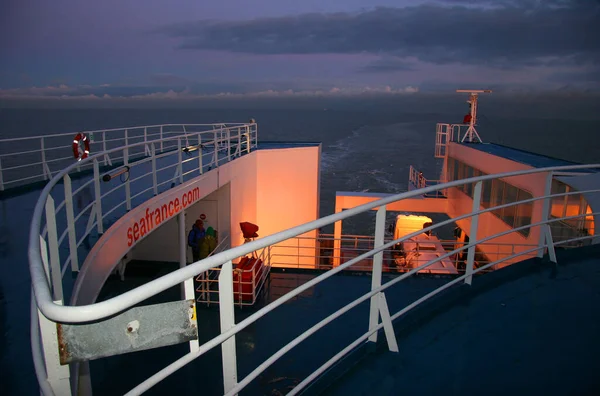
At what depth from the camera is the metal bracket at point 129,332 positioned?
1194 millimetres

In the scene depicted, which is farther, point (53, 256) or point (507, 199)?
point (507, 199)

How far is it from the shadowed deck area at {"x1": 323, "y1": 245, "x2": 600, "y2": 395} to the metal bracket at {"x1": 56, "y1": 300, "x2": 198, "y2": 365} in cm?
160

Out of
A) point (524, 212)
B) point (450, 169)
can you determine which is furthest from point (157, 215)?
point (450, 169)

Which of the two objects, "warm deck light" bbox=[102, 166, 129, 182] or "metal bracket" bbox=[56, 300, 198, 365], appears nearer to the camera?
"metal bracket" bbox=[56, 300, 198, 365]

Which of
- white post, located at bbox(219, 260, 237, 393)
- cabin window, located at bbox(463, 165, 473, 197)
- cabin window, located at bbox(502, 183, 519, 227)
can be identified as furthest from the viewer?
cabin window, located at bbox(463, 165, 473, 197)

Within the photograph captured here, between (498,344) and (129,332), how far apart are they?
8.67ft

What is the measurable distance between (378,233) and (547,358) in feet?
4.68

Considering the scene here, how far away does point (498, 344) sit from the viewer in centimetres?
300

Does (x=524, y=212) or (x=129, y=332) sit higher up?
(x=129, y=332)

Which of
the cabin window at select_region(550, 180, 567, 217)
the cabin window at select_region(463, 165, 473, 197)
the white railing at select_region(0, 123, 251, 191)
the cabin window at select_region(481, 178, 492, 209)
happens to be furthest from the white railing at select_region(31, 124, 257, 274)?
the cabin window at select_region(463, 165, 473, 197)

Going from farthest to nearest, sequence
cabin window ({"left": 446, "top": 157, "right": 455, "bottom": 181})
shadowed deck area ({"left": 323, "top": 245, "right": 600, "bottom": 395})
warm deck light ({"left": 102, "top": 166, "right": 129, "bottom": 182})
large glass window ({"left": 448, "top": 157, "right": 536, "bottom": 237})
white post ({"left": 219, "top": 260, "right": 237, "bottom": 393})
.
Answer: cabin window ({"left": 446, "top": 157, "right": 455, "bottom": 181})
large glass window ({"left": 448, "top": 157, "right": 536, "bottom": 237})
warm deck light ({"left": 102, "top": 166, "right": 129, "bottom": 182})
shadowed deck area ({"left": 323, "top": 245, "right": 600, "bottom": 395})
white post ({"left": 219, "top": 260, "right": 237, "bottom": 393})

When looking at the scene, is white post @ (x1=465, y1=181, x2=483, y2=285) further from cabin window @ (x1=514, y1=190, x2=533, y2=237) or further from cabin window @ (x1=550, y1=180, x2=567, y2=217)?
cabin window @ (x1=514, y1=190, x2=533, y2=237)

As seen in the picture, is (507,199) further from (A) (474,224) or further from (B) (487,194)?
(A) (474,224)

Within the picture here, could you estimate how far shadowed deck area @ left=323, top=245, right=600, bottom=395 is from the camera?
2586 mm
